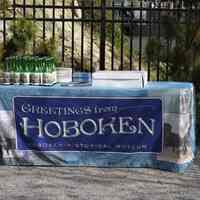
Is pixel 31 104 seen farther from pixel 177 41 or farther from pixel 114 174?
pixel 177 41

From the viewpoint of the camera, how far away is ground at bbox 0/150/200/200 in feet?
16.3

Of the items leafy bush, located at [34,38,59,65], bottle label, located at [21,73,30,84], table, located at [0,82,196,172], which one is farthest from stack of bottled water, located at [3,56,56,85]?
leafy bush, located at [34,38,59,65]

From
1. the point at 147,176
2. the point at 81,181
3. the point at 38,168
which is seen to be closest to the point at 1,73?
the point at 38,168

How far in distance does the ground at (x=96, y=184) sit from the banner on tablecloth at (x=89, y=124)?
9.6 inches

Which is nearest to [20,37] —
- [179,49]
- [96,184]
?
[179,49]

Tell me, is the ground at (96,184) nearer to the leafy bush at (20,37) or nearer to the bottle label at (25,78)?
the bottle label at (25,78)

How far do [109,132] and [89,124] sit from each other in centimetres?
21

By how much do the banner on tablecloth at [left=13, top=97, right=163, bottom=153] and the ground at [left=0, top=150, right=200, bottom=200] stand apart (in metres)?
0.24

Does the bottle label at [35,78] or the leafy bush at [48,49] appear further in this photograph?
the leafy bush at [48,49]

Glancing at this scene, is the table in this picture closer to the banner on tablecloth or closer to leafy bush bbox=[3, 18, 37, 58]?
the banner on tablecloth

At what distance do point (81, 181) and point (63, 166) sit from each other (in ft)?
1.62

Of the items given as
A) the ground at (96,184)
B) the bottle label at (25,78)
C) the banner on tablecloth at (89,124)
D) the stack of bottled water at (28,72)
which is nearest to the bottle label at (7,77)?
the stack of bottled water at (28,72)

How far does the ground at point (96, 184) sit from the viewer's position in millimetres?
4977

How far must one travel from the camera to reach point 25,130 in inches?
227
